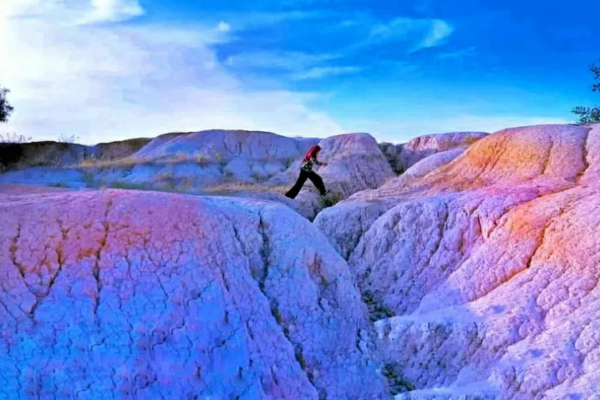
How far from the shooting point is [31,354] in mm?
5641

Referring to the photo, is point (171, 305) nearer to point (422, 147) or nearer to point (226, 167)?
point (226, 167)

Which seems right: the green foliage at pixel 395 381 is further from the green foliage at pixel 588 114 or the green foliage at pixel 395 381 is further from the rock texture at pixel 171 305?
the green foliage at pixel 588 114

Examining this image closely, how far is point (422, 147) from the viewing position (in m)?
22.8

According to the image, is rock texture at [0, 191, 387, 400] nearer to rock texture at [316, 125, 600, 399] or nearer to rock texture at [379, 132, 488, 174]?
rock texture at [316, 125, 600, 399]

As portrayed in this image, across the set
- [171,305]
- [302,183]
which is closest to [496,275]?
[171,305]

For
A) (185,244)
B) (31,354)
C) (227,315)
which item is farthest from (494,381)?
(31,354)

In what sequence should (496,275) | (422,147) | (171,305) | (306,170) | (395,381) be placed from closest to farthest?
1. (171,305)
2. (395,381)
3. (496,275)
4. (306,170)
5. (422,147)

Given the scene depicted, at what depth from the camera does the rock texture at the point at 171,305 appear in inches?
225

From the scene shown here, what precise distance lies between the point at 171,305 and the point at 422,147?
17.4 metres

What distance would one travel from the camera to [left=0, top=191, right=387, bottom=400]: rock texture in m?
5.72

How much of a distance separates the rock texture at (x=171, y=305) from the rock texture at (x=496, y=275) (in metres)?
0.63

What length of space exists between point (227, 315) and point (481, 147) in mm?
6223

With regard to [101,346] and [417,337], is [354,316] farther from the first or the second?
[101,346]

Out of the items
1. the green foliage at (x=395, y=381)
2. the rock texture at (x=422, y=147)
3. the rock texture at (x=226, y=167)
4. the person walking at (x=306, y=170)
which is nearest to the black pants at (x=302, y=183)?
the person walking at (x=306, y=170)
